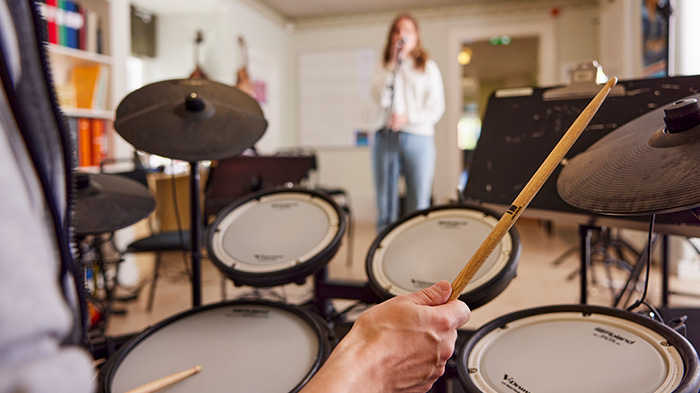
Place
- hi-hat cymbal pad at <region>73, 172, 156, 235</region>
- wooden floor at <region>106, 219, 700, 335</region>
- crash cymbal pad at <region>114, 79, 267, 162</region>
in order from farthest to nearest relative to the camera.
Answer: wooden floor at <region>106, 219, 700, 335</region>
hi-hat cymbal pad at <region>73, 172, 156, 235</region>
crash cymbal pad at <region>114, 79, 267, 162</region>

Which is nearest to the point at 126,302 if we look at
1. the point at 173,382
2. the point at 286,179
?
the point at 286,179

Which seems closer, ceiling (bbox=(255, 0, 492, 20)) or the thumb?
the thumb

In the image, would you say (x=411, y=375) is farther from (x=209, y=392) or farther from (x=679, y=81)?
(x=679, y=81)

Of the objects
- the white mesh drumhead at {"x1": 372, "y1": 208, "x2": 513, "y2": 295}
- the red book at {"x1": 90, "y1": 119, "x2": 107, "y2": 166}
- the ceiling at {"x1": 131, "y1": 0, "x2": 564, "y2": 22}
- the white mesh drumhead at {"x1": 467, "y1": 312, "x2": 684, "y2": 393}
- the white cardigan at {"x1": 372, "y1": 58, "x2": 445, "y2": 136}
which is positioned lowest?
the white mesh drumhead at {"x1": 467, "y1": 312, "x2": 684, "y2": 393}

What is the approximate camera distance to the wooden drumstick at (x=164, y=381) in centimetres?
65

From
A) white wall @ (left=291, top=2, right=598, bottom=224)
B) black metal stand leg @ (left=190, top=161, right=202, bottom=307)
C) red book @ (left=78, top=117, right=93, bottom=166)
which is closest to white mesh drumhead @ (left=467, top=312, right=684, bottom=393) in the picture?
black metal stand leg @ (left=190, top=161, right=202, bottom=307)

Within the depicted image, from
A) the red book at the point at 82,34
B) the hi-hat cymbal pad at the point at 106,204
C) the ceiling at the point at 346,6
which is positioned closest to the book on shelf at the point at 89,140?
the red book at the point at 82,34

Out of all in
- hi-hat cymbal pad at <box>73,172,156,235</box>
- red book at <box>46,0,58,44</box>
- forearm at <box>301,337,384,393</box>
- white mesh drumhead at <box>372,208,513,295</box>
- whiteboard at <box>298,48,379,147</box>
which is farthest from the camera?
whiteboard at <box>298,48,379,147</box>

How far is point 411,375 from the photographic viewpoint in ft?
1.66

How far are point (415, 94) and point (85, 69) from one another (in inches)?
81.8

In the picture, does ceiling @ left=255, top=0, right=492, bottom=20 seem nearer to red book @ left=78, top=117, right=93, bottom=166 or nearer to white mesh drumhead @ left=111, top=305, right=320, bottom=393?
red book @ left=78, top=117, right=93, bottom=166

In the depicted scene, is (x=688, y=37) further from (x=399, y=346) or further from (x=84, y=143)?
(x=84, y=143)

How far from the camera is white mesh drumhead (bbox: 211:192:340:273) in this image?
96cm

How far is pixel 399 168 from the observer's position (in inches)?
112
